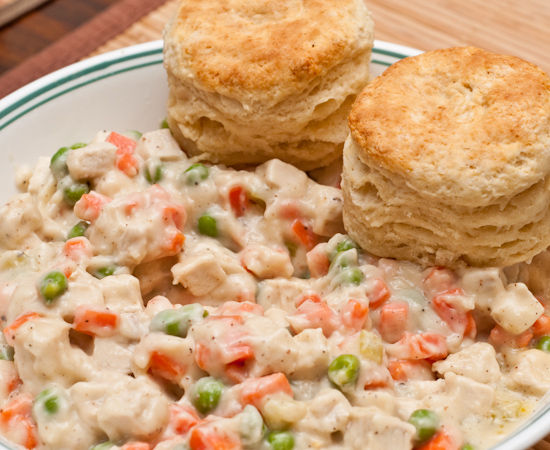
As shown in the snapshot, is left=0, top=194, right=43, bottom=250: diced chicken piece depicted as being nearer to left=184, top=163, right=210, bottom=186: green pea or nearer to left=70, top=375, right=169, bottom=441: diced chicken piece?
left=184, top=163, right=210, bottom=186: green pea

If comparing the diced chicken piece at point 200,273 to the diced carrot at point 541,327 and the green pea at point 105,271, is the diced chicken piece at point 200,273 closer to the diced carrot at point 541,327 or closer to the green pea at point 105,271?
the green pea at point 105,271

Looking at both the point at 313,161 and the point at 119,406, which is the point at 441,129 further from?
the point at 119,406

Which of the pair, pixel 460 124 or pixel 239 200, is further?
pixel 239 200

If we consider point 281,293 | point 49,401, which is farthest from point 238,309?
point 49,401

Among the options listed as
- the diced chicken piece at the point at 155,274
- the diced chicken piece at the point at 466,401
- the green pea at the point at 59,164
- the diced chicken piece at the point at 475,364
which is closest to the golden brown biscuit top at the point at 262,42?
the green pea at the point at 59,164

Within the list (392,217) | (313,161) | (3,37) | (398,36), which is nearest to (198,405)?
(392,217)

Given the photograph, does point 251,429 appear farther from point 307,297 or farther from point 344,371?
point 307,297
